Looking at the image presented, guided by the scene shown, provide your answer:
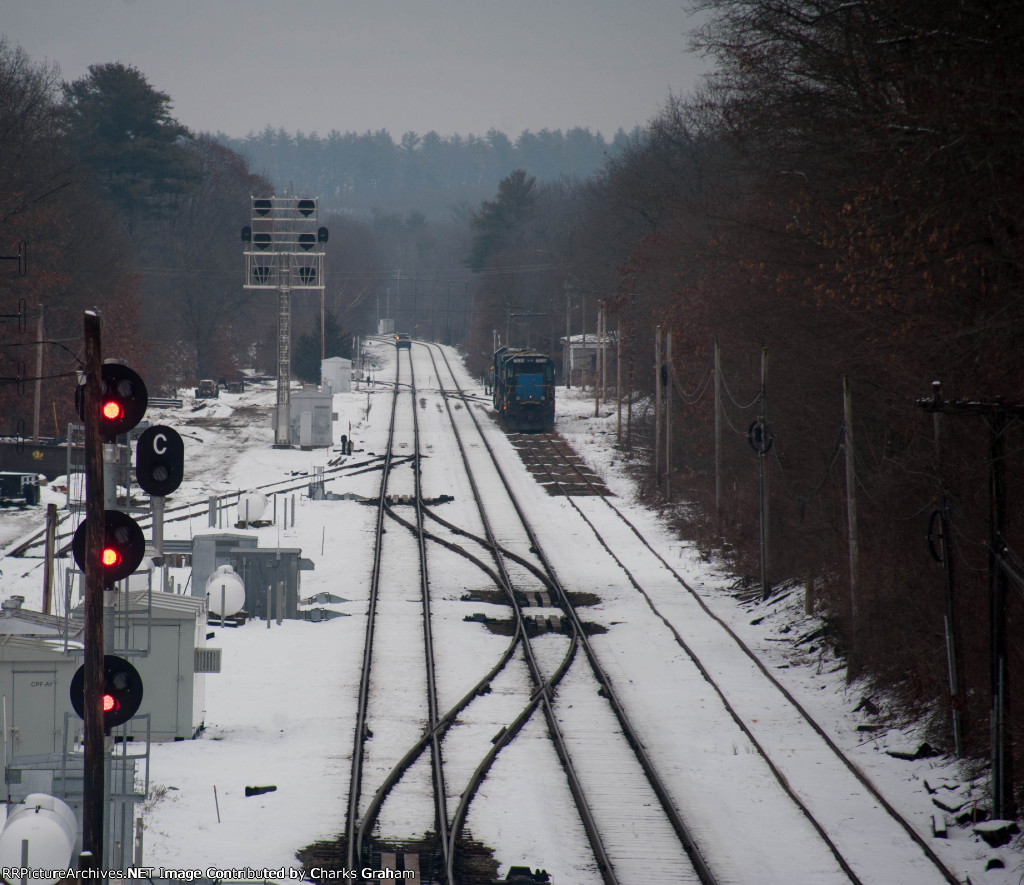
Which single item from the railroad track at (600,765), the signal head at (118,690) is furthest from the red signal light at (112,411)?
the railroad track at (600,765)

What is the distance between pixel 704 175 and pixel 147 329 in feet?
128

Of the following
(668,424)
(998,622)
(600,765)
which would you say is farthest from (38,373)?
(998,622)

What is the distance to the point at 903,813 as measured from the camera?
1199 centimetres

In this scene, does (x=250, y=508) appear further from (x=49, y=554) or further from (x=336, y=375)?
(x=336, y=375)

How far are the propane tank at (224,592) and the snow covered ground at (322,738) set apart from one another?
394 mm

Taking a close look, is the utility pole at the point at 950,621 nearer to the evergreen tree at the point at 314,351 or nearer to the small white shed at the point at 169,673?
the small white shed at the point at 169,673

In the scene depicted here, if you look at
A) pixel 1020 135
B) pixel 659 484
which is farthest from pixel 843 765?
pixel 659 484

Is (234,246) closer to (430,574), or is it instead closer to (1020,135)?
(430,574)

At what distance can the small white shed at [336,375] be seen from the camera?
64438 mm

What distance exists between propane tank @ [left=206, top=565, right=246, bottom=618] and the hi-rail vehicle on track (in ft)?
95.0

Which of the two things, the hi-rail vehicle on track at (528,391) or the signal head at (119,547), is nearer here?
the signal head at (119,547)

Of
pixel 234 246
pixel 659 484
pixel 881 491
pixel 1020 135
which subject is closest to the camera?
pixel 1020 135

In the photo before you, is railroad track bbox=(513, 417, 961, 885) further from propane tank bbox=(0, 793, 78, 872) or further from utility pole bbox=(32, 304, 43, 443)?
utility pole bbox=(32, 304, 43, 443)

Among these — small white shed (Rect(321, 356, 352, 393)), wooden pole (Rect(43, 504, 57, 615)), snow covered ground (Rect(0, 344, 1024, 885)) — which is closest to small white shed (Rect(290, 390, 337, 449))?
snow covered ground (Rect(0, 344, 1024, 885))
